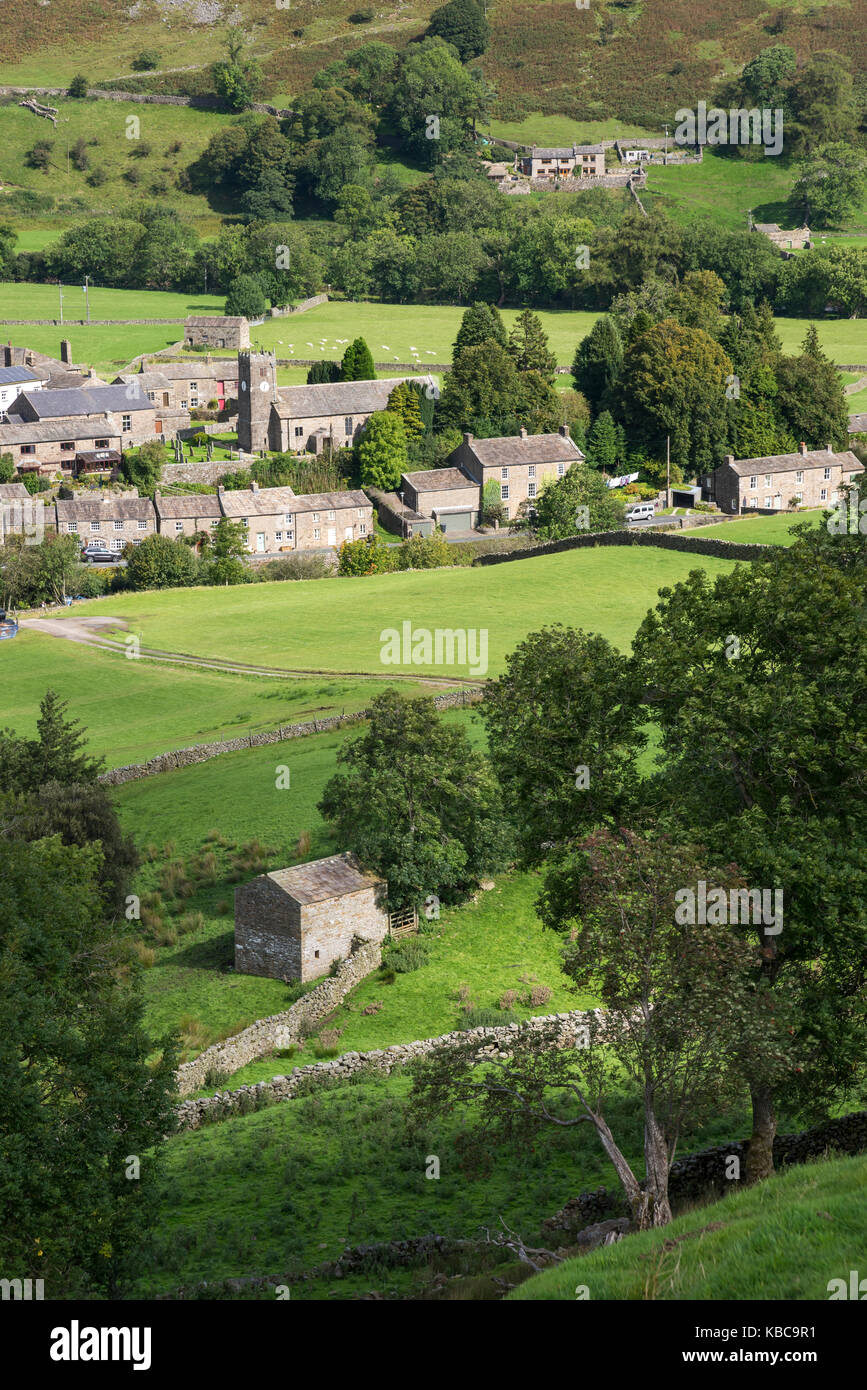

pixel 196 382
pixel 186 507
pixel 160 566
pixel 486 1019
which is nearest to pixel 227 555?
pixel 160 566

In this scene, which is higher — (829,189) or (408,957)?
(829,189)

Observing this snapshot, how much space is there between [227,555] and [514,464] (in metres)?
23.6

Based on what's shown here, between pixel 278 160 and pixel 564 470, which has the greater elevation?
pixel 278 160

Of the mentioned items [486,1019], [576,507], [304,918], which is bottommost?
[486,1019]

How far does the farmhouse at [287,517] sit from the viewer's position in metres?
103

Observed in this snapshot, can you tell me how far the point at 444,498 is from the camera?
106 metres

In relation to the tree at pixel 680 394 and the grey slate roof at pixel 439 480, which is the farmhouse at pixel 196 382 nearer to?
the grey slate roof at pixel 439 480

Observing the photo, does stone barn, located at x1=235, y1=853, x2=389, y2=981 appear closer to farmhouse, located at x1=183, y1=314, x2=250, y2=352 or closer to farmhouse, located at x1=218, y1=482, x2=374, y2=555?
farmhouse, located at x1=218, y1=482, x2=374, y2=555

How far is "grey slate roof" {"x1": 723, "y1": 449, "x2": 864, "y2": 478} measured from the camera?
100625mm

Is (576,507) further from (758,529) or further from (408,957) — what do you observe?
(408,957)

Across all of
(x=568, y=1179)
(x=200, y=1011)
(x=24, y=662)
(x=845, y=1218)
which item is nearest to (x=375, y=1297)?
(x=568, y=1179)
